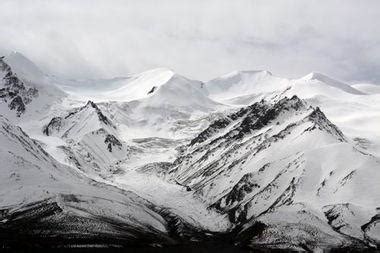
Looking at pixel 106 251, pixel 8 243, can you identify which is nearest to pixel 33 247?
pixel 8 243

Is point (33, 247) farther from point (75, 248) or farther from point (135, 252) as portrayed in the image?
point (135, 252)

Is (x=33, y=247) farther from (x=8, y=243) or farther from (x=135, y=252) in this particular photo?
(x=135, y=252)

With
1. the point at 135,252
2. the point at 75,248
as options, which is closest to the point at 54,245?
the point at 75,248

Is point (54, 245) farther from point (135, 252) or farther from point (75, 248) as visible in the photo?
point (135, 252)

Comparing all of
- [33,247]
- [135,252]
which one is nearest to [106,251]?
[135,252]

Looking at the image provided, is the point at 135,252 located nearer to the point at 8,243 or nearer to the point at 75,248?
the point at 75,248

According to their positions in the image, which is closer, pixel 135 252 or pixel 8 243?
pixel 8 243

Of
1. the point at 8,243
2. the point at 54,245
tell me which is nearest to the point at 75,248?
the point at 54,245
